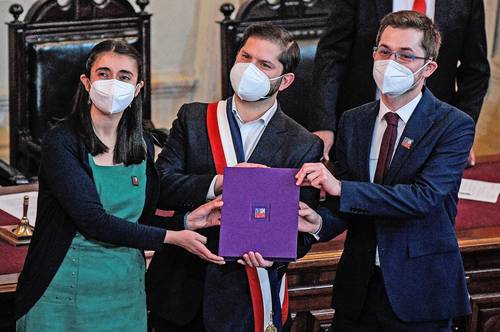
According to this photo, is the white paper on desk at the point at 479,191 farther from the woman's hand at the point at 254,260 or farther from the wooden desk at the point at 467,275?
the woman's hand at the point at 254,260

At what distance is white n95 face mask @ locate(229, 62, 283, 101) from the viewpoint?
3605 millimetres

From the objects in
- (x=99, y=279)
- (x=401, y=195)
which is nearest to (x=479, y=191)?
(x=401, y=195)

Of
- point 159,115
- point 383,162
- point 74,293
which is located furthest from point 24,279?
point 159,115

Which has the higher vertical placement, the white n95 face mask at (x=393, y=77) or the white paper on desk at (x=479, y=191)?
the white n95 face mask at (x=393, y=77)

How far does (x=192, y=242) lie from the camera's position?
3.56 m

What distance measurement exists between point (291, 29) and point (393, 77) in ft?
7.03

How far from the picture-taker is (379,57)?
3.71m

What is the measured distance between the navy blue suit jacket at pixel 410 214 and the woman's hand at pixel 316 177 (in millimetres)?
50

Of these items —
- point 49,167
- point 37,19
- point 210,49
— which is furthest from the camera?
point 210,49

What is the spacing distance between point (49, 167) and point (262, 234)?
24.6 inches

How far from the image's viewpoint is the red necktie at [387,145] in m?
3.71

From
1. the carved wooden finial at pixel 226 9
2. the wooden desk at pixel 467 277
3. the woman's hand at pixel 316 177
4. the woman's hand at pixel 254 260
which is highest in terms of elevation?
the carved wooden finial at pixel 226 9

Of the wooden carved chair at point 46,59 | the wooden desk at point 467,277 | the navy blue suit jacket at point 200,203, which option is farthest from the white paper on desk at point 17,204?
the navy blue suit jacket at point 200,203

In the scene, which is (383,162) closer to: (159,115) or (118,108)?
(118,108)
